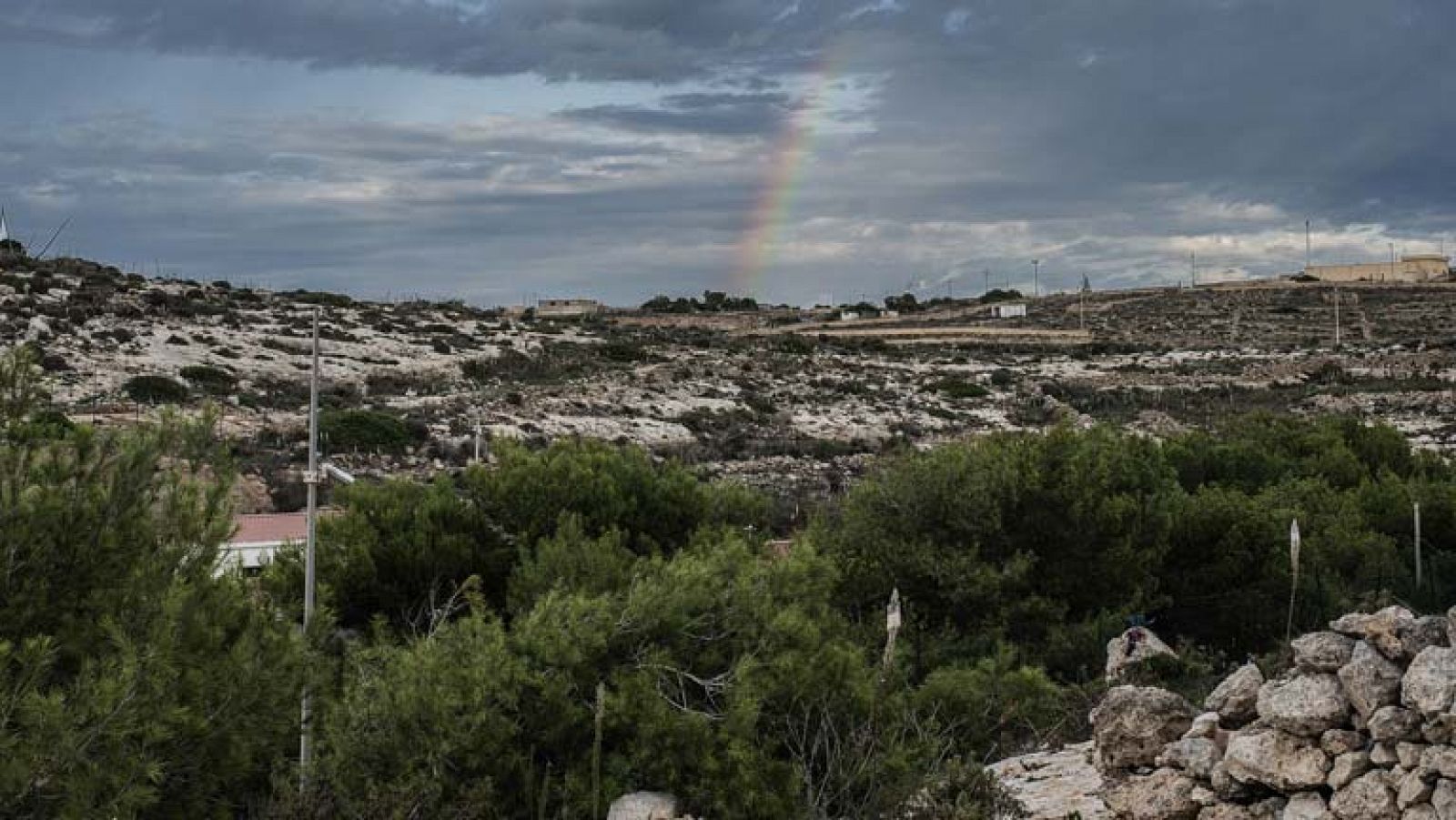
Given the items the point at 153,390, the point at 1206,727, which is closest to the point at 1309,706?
the point at 1206,727

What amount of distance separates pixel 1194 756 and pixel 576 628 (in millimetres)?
4329

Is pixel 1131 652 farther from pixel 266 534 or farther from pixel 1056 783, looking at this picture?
pixel 266 534

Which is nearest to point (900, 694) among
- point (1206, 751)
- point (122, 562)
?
point (1206, 751)

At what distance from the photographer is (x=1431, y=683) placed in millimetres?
7637

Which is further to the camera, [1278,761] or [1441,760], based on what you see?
[1278,761]

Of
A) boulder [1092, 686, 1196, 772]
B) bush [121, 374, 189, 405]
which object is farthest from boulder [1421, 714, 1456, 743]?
bush [121, 374, 189, 405]

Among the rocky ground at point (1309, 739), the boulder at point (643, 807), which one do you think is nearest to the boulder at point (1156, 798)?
the rocky ground at point (1309, 739)

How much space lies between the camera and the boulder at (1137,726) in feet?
30.5

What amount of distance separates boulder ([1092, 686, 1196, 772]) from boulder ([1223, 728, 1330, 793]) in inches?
31.6

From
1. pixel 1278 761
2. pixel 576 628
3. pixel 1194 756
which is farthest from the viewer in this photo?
pixel 576 628

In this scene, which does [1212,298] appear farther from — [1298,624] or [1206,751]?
[1206,751]

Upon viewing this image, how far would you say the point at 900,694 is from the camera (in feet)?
39.9

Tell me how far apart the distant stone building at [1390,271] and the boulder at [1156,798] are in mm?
136803

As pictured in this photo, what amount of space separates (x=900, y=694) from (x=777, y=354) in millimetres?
56015
